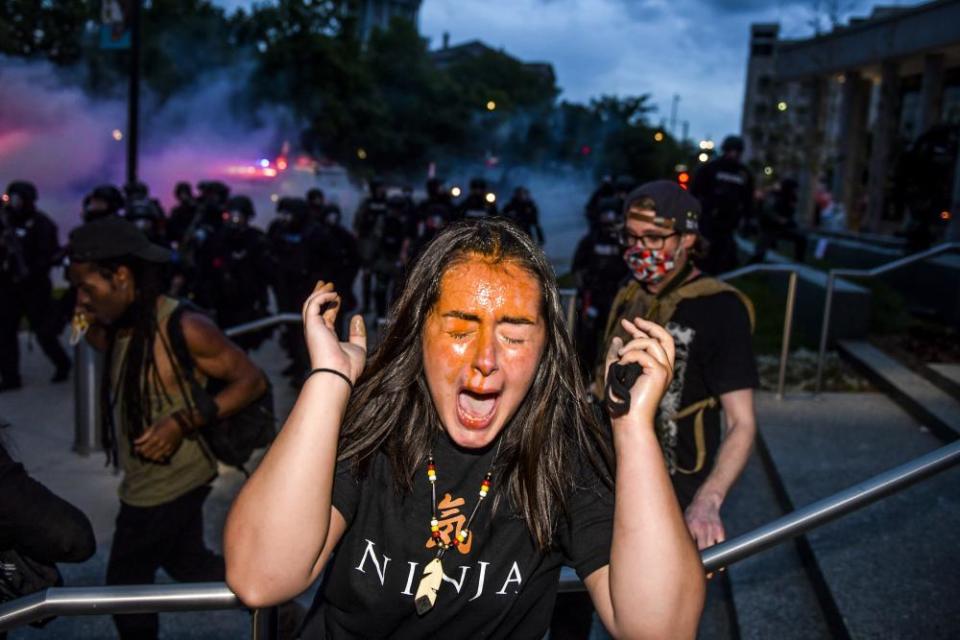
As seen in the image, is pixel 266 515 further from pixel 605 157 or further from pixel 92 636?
pixel 605 157

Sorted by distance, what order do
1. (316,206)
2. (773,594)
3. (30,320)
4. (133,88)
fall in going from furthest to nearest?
1. (133,88)
2. (316,206)
3. (30,320)
4. (773,594)

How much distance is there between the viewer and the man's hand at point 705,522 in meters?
2.68

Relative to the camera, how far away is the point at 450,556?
5.95 ft

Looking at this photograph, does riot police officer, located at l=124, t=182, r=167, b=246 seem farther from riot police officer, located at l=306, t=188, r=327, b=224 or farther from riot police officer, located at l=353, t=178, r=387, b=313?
riot police officer, located at l=353, t=178, r=387, b=313

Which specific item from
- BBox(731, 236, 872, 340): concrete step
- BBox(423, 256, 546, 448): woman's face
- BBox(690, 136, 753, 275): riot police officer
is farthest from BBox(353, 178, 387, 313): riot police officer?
BBox(423, 256, 546, 448): woman's face

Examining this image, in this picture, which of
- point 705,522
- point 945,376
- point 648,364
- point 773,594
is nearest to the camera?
point 648,364

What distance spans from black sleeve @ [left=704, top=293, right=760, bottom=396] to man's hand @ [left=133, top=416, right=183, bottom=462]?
2.07 meters

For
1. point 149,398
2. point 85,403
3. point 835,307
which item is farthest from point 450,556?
point 835,307

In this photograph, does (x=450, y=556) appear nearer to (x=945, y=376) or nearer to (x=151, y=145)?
(x=945, y=376)

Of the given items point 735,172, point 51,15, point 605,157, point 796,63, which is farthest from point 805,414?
point 605,157

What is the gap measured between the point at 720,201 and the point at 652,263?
6.70m

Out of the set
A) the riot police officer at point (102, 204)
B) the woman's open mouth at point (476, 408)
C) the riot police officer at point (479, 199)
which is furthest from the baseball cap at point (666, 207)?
the riot police officer at point (479, 199)

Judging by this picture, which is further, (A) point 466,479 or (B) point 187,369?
(B) point 187,369

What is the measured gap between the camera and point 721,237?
32.3ft
